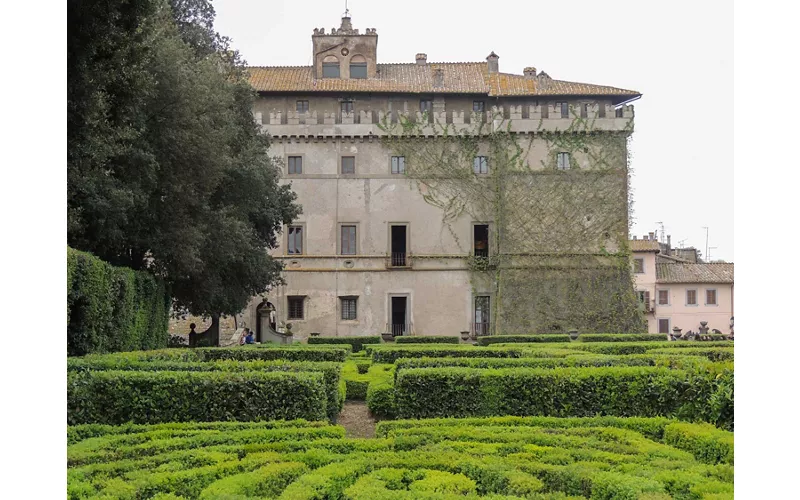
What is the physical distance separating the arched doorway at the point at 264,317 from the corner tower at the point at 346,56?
10.6 meters

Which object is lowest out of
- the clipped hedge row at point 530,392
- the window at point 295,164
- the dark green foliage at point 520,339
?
the dark green foliage at point 520,339

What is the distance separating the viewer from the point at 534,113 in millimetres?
31922

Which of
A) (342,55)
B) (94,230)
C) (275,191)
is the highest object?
(342,55)

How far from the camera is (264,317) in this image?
30.3 metres

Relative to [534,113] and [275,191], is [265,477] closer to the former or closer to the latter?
[275,191]

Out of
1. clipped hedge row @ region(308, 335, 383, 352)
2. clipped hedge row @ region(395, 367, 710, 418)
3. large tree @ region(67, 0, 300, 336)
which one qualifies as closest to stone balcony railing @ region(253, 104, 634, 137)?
large tree @ region(67, 0, 300, 336)

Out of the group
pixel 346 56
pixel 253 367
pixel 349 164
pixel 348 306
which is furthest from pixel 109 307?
pixel 346 56

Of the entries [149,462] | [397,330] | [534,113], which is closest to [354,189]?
[397,330]

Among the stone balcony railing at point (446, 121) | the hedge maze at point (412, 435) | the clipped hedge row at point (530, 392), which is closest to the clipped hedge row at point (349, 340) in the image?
the stone balcony railing at point (446, 121)

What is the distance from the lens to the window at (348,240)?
32.2 meters

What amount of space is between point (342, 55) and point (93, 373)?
2787 cm

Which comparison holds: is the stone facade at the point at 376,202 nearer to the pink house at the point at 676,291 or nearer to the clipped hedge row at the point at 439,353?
the pink house at the point at 676,291

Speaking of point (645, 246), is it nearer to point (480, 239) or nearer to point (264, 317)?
point (480, 239)

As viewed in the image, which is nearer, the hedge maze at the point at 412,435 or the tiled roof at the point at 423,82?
the hedge maze at the point at 412,435
